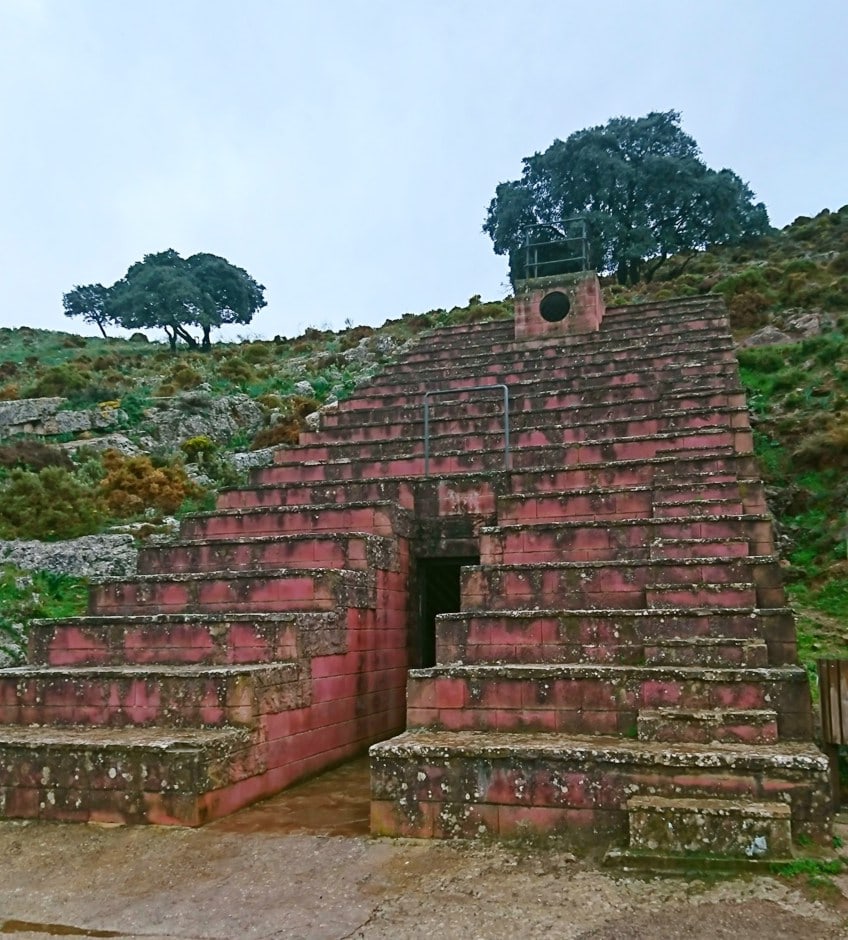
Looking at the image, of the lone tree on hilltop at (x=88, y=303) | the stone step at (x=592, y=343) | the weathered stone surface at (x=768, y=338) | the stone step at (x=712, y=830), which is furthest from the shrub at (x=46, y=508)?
the lone tree on hilltop at (x=88, y=303)

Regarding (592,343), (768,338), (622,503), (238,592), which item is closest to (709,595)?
(622,503)

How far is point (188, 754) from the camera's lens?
5.19 metres

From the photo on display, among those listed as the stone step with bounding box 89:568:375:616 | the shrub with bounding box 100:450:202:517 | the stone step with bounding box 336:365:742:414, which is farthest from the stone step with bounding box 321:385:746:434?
the stone step with bounding box 89:568:375:616

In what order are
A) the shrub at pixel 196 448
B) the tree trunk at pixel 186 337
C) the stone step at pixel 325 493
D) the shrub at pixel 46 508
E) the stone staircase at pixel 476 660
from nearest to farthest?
1. the stone staircase at pixel 476 660
2. the stone step at pixel 325 493
3. the shrub at pixel 46 508
4. the shrub at pixel 196 448
5. the tree trunk at pixel 186 337

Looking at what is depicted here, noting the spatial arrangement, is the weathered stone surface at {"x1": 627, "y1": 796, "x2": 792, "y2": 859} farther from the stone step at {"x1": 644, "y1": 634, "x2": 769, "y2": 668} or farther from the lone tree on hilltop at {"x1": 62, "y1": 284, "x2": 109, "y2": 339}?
the lone tree on hilltop at {"x1": 62, "y1": 284, "x2": 109, "y2": 339}

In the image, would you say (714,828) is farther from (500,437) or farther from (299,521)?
(500,437)

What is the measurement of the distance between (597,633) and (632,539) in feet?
5.07

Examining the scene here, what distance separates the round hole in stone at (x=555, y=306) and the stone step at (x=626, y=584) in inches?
416

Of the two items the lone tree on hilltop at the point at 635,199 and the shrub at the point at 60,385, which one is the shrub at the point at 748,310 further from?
the shrub at the point at 60,385

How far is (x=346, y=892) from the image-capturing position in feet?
13.6

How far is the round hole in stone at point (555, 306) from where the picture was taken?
55.4 feet

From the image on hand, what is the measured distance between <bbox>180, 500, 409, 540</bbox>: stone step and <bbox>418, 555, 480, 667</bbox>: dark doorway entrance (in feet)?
2.09

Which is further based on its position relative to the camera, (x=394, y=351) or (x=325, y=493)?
(x=394, y=351)

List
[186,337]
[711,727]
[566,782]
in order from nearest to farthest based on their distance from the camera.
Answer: [566,782], [711,727], [186,337]
